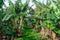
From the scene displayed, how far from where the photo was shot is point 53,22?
15836mm

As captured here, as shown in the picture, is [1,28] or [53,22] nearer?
[1,28]

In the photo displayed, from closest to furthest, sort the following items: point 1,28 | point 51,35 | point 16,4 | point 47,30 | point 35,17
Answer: point 1,28
point 51,35
point 47,30
point 16,4
point 35,17

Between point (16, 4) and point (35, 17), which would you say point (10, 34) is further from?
point (35, 17)

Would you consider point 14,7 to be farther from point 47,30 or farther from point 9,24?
point 47,30

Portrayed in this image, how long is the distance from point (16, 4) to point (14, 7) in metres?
0.83

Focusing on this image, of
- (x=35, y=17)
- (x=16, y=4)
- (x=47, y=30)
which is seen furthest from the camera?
(x=35, y=17)

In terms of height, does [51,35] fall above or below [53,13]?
below

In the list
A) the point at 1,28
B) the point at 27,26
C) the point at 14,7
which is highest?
the point at 14,7

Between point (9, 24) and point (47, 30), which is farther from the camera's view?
point (9, 24)

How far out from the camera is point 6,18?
50.4 feet

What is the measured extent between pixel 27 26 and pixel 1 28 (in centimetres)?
1312

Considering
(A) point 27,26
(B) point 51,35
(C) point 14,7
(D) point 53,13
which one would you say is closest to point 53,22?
(D) point 53,13

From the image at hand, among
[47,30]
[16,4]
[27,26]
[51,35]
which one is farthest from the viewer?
[27,26]

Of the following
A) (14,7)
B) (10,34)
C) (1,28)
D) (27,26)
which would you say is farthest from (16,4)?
(27,26)
